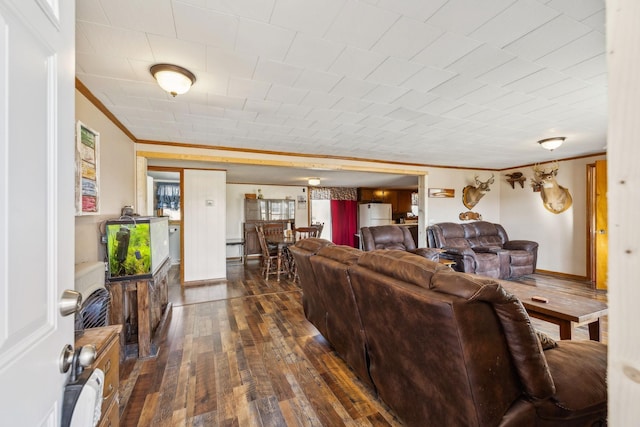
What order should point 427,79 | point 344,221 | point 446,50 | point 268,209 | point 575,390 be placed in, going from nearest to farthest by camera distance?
point 575,390 → point 446,50 → point 427,79 → point 268,209 → point 344,221

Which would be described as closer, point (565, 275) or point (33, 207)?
point (33, 207)

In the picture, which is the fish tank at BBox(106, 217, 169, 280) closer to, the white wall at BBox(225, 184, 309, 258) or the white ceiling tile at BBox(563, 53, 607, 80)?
the white ceiling tile at BBox(563, 53, 607, 80)

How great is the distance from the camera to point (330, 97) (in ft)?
8.32

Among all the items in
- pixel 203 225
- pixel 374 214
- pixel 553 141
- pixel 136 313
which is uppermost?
pixel 553 141

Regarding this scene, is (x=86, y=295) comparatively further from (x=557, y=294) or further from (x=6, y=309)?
(x=557, y=294)

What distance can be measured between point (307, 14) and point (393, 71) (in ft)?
2.93

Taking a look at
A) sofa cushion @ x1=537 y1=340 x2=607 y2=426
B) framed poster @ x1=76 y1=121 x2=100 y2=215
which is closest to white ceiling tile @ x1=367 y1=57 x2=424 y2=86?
sofa cushion @ x1=537 y1=340 x2=607 y2=426

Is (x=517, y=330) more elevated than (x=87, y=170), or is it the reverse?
(x=87, y=170)

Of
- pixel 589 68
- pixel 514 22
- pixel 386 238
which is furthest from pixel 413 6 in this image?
pixel 386 238

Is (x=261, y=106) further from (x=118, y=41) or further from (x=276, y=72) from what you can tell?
(x=118, y=41)

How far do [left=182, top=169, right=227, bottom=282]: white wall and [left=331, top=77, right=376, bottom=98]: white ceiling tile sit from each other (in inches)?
134

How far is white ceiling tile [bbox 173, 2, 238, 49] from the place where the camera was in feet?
4.80

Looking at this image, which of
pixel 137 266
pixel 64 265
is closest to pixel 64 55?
pixel 64 265

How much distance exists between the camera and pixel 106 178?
2.73 metres
